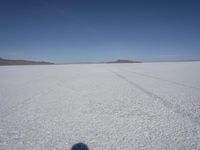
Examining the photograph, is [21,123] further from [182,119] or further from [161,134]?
[182,119]

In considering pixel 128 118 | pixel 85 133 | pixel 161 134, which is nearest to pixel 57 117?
pixel 85 133

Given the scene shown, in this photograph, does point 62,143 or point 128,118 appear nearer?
point 62,143

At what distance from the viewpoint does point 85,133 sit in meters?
2.16

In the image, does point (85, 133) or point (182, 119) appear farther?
point (182, 119)

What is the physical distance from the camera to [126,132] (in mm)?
2168

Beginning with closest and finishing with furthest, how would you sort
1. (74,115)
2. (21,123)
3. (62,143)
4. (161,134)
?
(62,143)
(161,134)
(21,123)
(74,115)

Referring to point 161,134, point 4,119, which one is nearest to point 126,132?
point 161,134

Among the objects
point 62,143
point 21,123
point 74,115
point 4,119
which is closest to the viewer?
point 62,143

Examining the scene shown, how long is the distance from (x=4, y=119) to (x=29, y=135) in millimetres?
927

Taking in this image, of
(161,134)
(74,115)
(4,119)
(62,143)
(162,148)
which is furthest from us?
(74,115)

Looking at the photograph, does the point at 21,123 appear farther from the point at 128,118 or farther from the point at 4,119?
the point at 128,118

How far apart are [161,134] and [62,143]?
1.38m

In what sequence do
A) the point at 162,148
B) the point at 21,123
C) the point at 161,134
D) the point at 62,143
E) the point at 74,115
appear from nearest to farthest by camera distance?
the point at 162,148 < the point at 62,143 < the point at 161,134 < the point at 21,123 < the point at 74,115

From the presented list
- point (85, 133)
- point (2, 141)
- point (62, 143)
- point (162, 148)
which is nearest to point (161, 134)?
point (162, 148)
